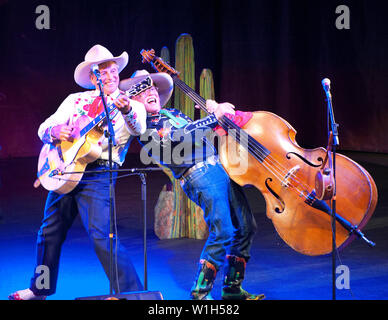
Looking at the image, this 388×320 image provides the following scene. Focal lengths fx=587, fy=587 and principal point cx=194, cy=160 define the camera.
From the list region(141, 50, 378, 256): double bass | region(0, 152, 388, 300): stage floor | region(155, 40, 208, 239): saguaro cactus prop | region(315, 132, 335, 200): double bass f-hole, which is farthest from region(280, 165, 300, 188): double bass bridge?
region(155, 40, 208, 239): saguaro cactus prop

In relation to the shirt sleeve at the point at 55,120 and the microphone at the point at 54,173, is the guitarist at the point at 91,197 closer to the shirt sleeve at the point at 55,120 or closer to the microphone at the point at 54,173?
the shirt sleeve at the point at 55,120

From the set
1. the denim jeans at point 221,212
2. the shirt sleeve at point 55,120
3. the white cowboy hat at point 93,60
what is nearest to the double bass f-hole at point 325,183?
the denim jeans at point 221,212

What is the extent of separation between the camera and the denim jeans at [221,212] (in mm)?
4102

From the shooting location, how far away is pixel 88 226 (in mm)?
4016

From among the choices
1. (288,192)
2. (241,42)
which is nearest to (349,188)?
(288,192)

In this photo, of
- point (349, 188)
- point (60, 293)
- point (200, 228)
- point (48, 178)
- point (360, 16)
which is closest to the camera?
point (349, 188)

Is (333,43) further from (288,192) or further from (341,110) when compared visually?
(288,192)

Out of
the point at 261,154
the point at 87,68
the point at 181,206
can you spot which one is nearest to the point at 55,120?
the point at 87,68

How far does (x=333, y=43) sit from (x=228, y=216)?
9.25 meters

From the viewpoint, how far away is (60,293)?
4.56 meters

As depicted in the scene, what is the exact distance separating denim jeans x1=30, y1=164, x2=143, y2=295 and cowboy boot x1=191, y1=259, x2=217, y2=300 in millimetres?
412

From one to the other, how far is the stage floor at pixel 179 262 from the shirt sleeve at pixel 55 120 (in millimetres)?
1277

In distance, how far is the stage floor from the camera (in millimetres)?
4598
